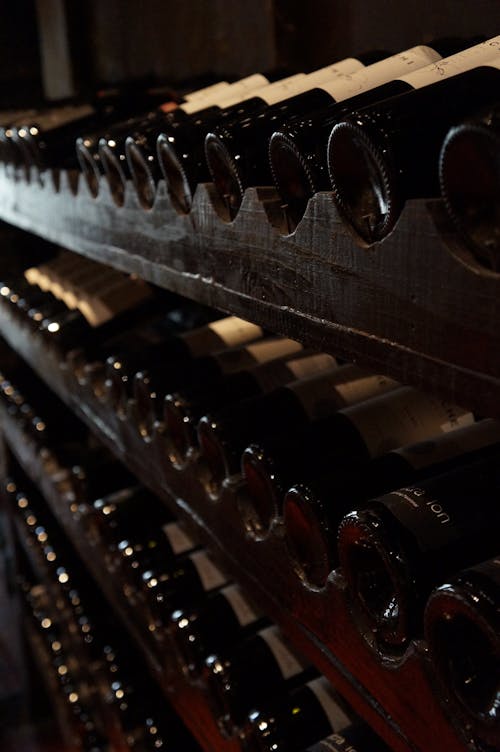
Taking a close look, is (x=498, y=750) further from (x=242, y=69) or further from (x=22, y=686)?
(x=22, y=686)

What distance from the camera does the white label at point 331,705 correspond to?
906 mm

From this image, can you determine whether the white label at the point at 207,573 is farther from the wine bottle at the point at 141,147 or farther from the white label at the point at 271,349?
the wine bottle at the point at 141,147

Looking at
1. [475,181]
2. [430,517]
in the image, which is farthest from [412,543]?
[475,181]

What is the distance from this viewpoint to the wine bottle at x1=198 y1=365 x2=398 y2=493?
0.84 meters

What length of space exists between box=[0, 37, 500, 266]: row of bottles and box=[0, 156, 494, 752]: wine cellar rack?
19 mm

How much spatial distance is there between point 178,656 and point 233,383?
326 millimetres

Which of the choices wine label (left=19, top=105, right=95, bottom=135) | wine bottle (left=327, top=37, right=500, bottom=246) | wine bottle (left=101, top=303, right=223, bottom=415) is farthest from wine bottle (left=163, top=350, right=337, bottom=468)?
wine label (left=19, top=105, right=95, bottom=135)

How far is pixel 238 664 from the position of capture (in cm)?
94

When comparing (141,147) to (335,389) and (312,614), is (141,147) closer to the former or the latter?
(335,389)

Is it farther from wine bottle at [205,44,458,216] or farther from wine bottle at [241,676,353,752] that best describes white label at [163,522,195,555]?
wine bottle at [205,44,458,216]

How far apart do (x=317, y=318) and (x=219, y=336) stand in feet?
1.92

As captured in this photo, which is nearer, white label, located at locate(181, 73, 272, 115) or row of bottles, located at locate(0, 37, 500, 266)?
row of bottles, located at locate(0, 37, 500, 266)

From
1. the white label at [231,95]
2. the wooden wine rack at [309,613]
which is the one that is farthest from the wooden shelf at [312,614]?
the white label at [231,95]

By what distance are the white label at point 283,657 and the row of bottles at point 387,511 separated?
6cm
